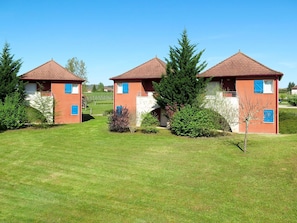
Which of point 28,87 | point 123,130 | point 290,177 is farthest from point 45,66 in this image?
point 290,177

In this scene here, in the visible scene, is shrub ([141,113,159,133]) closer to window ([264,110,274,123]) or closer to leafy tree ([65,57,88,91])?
window ([264,110,274,123])

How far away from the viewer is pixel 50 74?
35.9 metres

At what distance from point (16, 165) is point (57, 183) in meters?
4.90

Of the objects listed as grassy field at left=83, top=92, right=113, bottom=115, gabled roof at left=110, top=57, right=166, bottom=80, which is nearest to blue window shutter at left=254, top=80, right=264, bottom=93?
gabled roof at left=110, top=57, right=166, bottom=80

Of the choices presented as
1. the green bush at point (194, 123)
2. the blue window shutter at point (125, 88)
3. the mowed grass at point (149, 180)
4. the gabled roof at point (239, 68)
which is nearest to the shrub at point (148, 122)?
the green bush at point (194, 123)

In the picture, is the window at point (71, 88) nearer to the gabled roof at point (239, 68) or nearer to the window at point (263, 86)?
the gabled roof at point (239, 68)

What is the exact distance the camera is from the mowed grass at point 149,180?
419 inches

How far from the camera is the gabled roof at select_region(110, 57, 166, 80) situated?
31.9m

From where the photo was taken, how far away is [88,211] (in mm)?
10820

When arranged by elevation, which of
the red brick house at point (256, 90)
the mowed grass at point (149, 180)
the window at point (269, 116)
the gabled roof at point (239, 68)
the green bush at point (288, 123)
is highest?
the gabled roof at point (239, 68)

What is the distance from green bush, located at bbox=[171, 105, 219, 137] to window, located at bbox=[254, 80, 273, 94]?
19.7ft

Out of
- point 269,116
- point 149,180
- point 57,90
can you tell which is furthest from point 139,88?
point 149,180

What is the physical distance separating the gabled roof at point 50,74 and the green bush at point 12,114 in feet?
15.9

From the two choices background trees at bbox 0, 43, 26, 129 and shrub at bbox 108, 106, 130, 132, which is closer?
shrub at bbox 108, 106, 130, 132
